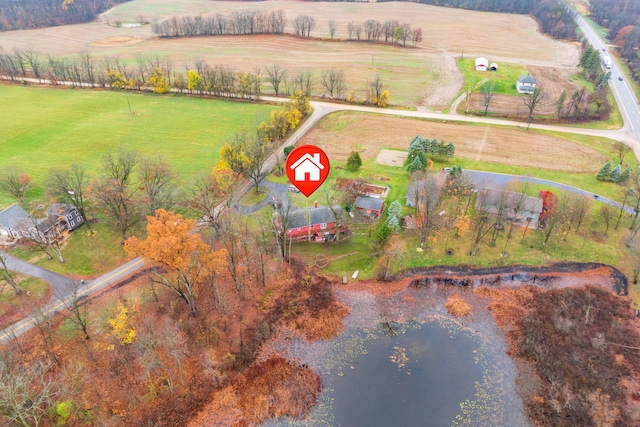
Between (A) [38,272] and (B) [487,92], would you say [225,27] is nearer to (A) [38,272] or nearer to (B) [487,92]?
(B) [487,92]

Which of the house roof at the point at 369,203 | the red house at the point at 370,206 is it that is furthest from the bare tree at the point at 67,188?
the red house at the point at 370,206

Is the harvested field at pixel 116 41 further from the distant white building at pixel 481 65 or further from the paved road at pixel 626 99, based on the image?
the paved road at pixel 626 99

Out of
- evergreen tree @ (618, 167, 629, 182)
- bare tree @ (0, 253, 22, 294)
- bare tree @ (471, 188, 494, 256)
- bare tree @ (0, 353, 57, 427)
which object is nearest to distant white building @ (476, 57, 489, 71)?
evergreen tree @ (618, 167, 629, 182)

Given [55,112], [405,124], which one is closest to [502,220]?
[405,124]

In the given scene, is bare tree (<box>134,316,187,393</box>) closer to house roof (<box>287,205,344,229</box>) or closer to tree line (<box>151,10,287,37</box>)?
house roof (<box>287,205,344,229</box>)

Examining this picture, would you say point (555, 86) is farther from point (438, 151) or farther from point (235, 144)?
point (235, 144)

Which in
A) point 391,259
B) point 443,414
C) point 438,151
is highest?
point 438,151
